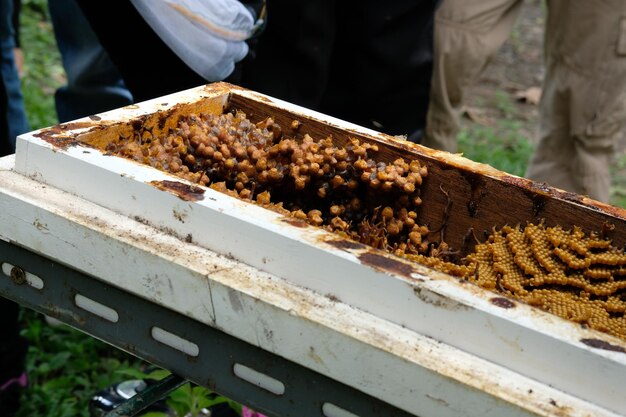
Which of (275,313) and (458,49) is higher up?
(458,49)

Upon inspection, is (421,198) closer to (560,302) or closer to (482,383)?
(560,302)

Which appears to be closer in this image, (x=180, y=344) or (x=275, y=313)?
(x=275, y=313)

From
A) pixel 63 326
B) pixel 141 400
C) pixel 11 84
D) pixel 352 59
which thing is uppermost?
pixel 352 59

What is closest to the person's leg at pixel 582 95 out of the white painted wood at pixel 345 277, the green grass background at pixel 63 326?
the green grass background at pixel 63 326

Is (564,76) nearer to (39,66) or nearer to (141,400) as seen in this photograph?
(141,400)

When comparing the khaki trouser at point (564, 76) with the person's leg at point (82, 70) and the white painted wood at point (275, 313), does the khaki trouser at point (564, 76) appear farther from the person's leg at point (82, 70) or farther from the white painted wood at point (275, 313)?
the white painted wood at point (275, 313)

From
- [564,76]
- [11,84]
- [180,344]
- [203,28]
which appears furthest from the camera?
[564,76]

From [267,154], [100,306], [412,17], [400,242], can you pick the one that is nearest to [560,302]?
[400,242]

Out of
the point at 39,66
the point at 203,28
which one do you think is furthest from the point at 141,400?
the point at 39,66

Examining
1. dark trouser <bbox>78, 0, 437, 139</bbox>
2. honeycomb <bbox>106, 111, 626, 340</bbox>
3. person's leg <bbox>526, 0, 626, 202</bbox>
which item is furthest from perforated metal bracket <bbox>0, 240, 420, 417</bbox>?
person's leg <bbox>526, 0, 626, 202</bbox>
